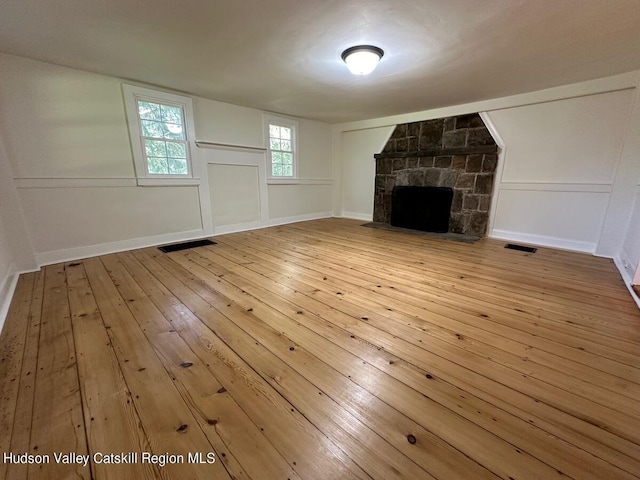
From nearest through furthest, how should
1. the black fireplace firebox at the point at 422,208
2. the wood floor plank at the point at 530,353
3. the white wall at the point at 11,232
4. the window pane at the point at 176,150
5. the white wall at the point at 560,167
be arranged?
the wood floor plank at the point at 530,353
the white wall at the point at 11,232
the white wall at the point at 560,167
the window pane at the point at 176,150
the black fireplace firebox at the point at 422,208

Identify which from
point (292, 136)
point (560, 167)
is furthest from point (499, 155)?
point (292, 136)

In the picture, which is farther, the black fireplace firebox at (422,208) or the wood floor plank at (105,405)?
the black fireplace firebox at (422,208)

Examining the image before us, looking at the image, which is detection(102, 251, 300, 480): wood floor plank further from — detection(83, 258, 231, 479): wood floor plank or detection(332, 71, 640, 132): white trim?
detection(332, 71, 640, 132): white trim

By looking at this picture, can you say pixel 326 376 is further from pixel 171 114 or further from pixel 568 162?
pixel 568 162

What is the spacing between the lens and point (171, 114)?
374 centimetres

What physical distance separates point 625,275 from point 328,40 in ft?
12.3

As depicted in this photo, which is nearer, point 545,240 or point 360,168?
point 545,240

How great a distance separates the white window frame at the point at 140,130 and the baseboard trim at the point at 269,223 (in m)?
0.95

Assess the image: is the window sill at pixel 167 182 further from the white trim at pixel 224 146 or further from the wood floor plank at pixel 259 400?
A: the wood floor plank at pixel 259 400

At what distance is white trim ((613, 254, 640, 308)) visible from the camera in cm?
215

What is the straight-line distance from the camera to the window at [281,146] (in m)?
5.02

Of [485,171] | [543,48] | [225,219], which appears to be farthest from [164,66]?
[485,171]

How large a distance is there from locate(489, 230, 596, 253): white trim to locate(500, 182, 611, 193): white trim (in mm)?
698

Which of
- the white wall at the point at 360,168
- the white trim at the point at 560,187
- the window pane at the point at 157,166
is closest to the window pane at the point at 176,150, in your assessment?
the window pane at the point at 157,166
